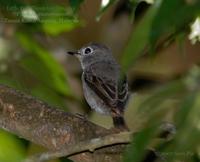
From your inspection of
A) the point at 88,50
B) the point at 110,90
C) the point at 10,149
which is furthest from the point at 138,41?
the point at 88,50

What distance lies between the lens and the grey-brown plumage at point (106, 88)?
470 centimetres

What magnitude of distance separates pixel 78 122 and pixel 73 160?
239 mm

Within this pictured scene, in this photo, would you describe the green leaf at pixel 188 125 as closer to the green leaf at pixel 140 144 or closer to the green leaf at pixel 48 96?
the green leaf at pixel 140 144

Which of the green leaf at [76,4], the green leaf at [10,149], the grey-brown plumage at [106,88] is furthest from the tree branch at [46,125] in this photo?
the green leaf at [76,4]

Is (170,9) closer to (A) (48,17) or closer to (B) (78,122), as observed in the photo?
(B) (78,122)

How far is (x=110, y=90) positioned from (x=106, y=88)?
68 millimetres

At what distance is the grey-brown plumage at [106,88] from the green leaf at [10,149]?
0.95 metres

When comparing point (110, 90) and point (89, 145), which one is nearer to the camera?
point (89, 145)

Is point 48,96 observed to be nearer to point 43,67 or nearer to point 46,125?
point 43,67

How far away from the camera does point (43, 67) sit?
159 inches

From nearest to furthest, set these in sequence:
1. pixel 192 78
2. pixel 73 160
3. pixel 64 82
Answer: pixel 192 78 → pixel 73 160 → pixel 64 82

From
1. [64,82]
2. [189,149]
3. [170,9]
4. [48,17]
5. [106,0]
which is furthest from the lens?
[64,82]

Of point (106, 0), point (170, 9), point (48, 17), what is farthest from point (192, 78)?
point (48, 17)

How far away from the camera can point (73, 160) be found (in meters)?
3.41
